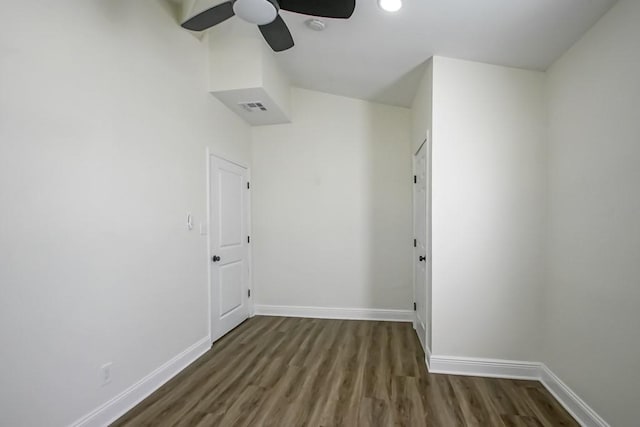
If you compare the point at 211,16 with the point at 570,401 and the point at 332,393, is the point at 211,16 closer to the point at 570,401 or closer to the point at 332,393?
the point at 332,393

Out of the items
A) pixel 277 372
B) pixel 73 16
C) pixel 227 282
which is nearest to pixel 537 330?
pixel 277 372

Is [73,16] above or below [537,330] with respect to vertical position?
above

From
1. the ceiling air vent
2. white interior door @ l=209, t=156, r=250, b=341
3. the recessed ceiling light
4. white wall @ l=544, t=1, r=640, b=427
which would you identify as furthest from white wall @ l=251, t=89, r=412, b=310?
the recessed ceiling light

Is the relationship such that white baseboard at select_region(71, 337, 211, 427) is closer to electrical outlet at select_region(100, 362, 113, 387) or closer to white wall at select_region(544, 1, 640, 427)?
electrical outlet at select_region(100, 362, 113, 387)

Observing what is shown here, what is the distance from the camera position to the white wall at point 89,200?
1526 mm

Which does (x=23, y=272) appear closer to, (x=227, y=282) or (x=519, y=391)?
(x=227, y=282)

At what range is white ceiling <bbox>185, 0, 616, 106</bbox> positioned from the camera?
6.29ft

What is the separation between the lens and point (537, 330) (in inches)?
99.4

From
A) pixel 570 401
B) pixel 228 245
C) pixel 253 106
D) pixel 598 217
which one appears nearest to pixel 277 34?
pixel 253 106

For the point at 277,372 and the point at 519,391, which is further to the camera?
the point at 277,372

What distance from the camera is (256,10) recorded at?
5.31ft

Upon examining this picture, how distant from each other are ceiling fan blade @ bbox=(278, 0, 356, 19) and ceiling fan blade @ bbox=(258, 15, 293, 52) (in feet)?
0.33

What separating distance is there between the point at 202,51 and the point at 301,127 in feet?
4.94

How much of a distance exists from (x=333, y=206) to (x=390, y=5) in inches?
97.6
